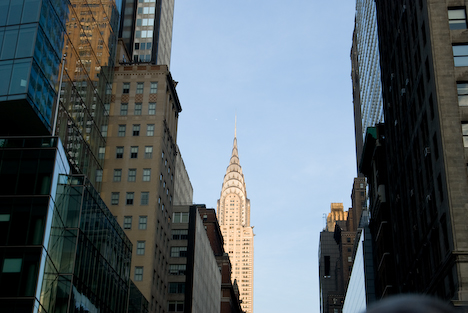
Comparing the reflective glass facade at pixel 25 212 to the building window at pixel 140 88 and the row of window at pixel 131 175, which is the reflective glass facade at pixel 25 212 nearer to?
the row of window at pixel 131 175

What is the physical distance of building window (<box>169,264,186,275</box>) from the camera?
99.7m

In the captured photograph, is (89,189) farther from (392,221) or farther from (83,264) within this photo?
(392,221)

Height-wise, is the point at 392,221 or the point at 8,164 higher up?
the point at 392,221

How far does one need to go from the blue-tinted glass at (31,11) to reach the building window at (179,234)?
5812 centimetres

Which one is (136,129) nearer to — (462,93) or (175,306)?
(175,306)

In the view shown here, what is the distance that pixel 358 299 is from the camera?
104938 millimetres

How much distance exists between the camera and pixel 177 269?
328 ft

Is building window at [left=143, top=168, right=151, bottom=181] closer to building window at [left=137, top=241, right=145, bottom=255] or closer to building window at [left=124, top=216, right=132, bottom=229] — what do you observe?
building window at [left=124, top=216, right=132, bottom=229]

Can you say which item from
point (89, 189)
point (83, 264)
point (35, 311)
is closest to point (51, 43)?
point (89, 189)

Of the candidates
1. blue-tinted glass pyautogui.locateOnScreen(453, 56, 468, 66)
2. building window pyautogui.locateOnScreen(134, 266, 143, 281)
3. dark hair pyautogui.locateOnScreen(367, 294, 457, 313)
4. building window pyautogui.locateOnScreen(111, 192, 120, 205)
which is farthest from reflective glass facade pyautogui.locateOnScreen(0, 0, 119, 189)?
dark hair pyautogui.locateOnScreen(367, 294, 457, 313)

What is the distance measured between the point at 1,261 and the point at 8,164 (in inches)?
266

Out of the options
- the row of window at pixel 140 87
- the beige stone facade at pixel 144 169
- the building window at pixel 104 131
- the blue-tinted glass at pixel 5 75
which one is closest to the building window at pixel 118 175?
the beige stone facade at pixel 144 169

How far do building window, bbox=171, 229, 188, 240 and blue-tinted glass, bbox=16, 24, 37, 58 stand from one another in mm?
58244

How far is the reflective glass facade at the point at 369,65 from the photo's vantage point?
11788cm
